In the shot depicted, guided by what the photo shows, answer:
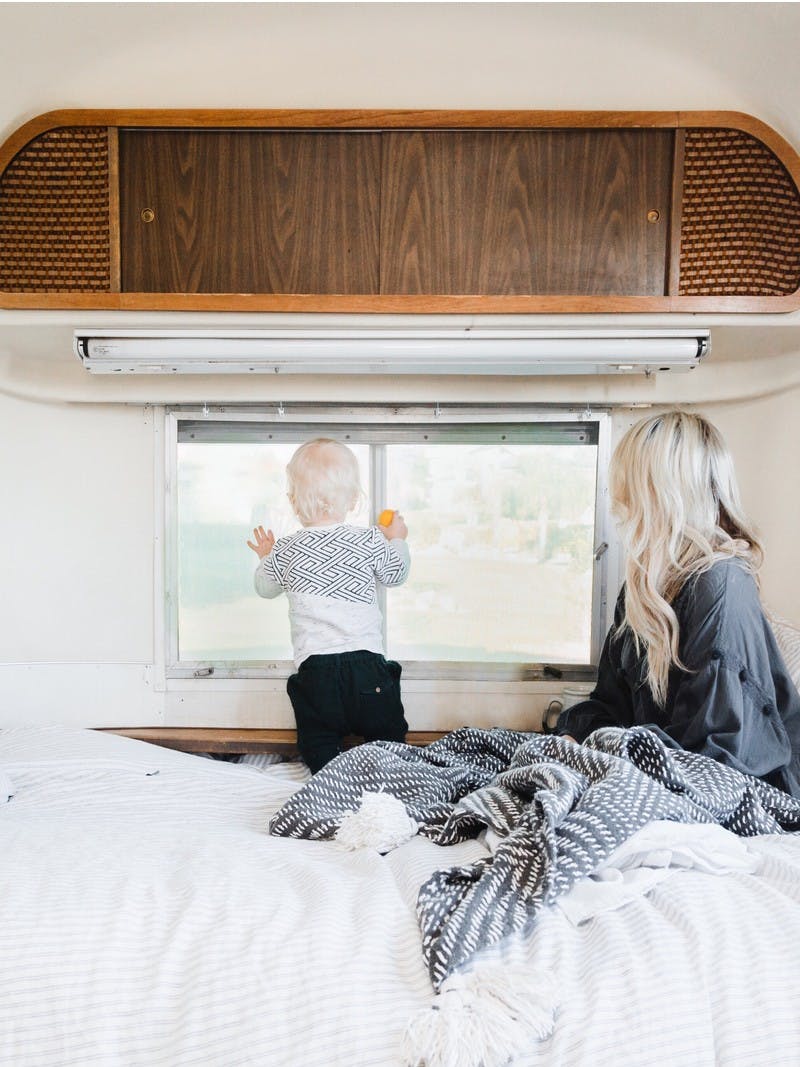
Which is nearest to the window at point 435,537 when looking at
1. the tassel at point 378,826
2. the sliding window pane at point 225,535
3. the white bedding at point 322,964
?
the sliding window pane at point 225,535

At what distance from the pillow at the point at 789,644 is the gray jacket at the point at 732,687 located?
27 centimetres

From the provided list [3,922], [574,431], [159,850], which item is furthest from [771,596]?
[3,922]

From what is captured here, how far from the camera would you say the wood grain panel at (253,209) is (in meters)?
1.75

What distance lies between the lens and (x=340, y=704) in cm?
187

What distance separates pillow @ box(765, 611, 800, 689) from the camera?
1.59 meters

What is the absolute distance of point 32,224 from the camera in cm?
177

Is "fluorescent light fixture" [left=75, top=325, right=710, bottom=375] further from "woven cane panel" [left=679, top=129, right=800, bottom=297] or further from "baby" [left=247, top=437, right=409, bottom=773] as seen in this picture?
"baby" [left=247, top=437, right=409, bottom=773]

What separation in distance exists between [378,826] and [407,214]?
4.22 ft

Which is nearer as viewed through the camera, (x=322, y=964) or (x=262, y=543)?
(x=322, y=964)

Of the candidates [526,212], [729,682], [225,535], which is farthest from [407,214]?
[729,682]

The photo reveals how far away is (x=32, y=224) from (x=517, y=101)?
1.13 meters

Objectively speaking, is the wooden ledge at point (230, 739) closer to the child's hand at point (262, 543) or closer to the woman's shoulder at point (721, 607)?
the child's hand at point (262, 543)

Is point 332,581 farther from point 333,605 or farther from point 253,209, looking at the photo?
point 253,209

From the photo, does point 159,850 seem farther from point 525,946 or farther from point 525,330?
point 525,330
